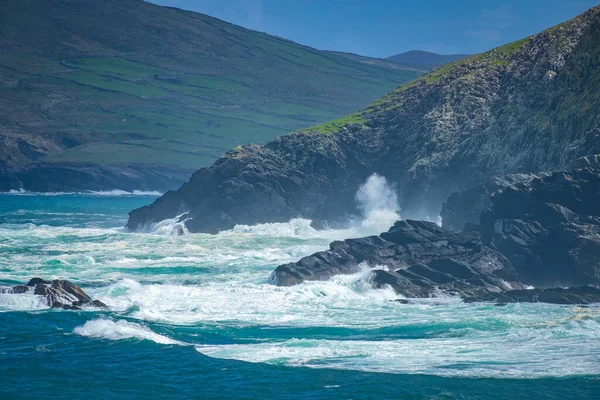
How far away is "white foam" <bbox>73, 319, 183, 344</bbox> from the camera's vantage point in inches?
1796

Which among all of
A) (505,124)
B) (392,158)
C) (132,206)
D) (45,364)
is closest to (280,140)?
(392,158)

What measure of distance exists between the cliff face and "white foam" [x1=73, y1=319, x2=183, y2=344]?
43.8m

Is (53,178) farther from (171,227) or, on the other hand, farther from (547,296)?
(547,296)

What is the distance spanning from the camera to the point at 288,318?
5188 cm

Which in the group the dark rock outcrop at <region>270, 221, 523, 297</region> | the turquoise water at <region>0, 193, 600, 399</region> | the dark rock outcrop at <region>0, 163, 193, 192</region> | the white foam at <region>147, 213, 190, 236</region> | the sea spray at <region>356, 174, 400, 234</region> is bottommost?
the turquoise water at <region>0, 193, 600, 399</region>

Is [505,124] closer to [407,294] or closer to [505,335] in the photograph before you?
[407,294]

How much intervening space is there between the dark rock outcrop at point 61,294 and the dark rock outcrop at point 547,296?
23.4 metres

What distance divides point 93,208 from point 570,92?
8479 centimetres

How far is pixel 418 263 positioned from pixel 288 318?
14.3m

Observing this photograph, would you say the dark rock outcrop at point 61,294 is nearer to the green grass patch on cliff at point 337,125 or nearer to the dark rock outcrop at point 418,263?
the dark rock outcrop at point 418,263

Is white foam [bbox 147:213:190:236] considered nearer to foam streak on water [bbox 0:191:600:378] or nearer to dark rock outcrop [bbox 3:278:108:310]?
foam streak on water [bbox 0:191:600:378]

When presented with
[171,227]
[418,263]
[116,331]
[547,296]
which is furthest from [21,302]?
[171,227]

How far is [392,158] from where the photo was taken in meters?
105

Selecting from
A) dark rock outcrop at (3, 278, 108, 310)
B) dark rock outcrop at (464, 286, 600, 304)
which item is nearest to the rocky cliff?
dark rock outcrop at (464, 286, 600, 304)
